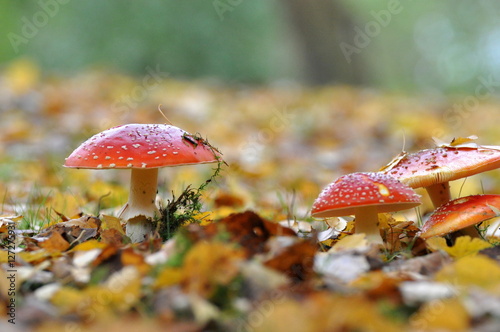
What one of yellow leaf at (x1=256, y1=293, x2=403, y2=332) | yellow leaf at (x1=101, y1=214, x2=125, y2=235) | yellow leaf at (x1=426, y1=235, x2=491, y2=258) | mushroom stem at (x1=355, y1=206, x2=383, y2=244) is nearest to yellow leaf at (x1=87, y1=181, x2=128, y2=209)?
yellow leaf at (x1=101, y1=214, x2=125, y2=235)

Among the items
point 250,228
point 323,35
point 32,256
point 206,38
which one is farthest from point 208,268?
point 206,38

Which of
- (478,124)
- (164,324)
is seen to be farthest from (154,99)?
(164,324)

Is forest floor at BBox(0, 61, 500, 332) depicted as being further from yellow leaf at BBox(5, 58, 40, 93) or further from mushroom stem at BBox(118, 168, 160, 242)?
yellow leaf at BBox(5, 58, 40, 93)

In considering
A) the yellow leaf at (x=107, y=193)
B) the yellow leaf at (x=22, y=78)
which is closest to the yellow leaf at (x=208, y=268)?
the yellow leaf at (x=107, y=193)

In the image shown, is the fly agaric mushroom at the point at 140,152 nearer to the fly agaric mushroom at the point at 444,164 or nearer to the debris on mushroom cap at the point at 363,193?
the debris on mushroom cap at the point at 363,193

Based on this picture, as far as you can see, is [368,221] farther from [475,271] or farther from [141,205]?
[141,205]

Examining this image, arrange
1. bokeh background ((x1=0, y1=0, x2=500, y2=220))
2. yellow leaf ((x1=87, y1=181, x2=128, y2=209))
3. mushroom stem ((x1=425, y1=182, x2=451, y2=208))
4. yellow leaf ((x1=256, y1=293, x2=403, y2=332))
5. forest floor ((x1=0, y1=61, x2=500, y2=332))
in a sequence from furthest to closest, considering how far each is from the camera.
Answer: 1. bokeh background ((x1=0, y1=0, x2=500, y2=220))
2. yellow leaf ((x1=87, y1=181, x2=128, y2=209))
3. mushroom stem ((x1=425, y1=182, x2=451, y2=208))
4. forest floor ((x1=0, y1=61, x2=500, y2=332))
5. yellow leaf ((x1=256, y1=293, x2=403, y2=332))

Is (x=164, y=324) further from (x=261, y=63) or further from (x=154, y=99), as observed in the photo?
(x=261, y=63)
